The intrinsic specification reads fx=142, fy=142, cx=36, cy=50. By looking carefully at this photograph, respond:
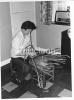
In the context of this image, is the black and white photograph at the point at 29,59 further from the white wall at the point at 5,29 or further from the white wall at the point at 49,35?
the white wall at the point at 49,35

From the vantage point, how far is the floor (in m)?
1.19

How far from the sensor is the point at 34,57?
1.13 m

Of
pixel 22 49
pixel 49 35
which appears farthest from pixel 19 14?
pixel 49 35

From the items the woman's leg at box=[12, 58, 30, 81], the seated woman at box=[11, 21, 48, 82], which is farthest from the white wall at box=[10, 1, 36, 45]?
the woman's leg at box=[12, 58, 30, 81]

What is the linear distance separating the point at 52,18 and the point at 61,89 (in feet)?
3.78

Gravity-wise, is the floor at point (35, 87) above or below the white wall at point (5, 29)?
below

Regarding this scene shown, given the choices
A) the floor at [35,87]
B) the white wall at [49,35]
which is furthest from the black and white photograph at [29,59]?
the white wall at [49,35]

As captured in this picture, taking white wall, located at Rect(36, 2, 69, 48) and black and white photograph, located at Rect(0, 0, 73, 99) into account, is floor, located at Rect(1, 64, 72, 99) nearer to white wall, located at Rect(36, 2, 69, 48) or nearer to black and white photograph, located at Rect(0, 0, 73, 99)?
black and white photograph, located at Rect(0, 0, 73, 99)

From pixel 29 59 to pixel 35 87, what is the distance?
1.07 ft

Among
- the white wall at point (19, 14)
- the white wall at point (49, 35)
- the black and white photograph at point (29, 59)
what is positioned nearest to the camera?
the black and white photograph at point (29, 59)

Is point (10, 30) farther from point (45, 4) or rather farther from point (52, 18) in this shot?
point (52, 18)

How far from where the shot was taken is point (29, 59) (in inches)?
45.7

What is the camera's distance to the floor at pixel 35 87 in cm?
119

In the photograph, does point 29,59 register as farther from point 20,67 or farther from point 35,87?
point 35,87
